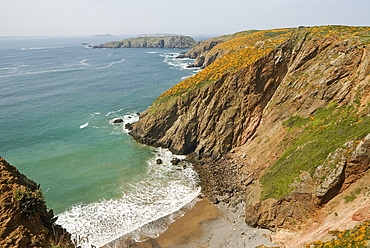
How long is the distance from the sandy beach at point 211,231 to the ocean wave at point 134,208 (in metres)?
1.96

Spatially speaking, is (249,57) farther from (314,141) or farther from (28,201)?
(28,201)

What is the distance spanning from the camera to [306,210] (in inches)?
880

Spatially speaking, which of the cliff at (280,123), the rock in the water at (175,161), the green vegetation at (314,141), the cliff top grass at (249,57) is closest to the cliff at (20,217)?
the cliff at (280,123)

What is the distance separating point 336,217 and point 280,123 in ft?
63.0

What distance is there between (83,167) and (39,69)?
11522 centimetres

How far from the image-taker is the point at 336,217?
19188 millimetres

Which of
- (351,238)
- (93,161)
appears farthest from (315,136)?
(93,161)

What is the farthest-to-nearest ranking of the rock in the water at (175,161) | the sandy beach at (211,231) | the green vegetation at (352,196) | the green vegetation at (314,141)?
the rock in the water at (175,161) < the sandy beach at (211,231) < the green vegetation at (314,141) < the green vegetation at (352,196)

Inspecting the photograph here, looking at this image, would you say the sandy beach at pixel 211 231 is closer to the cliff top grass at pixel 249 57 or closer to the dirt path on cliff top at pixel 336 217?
the dirt path on cliff top at pixel 336 217

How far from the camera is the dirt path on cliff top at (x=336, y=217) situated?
17219 millimetres

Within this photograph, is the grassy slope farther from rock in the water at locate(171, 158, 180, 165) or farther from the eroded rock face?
rock in the water at locate(171, 158, 180, 165)

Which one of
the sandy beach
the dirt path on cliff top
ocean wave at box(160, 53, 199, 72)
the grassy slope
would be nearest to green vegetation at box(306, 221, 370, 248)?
the dirt path on cliff top

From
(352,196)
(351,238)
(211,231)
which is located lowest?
(211,231)

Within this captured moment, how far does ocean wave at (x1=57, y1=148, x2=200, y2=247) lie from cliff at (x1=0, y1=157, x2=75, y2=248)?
16.4 metres
